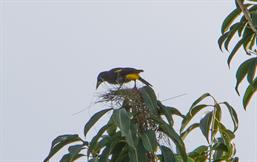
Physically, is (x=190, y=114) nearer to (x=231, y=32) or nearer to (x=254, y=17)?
(x=231, y=32)

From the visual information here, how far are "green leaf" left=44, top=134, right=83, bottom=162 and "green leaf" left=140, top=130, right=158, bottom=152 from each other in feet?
1.63

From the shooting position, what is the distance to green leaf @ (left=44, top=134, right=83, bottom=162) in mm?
3533

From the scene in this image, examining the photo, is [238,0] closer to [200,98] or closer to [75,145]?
[200,98]

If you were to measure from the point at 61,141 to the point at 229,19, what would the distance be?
4.04 feet

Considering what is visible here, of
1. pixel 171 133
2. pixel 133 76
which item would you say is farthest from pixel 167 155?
pixel 133 76

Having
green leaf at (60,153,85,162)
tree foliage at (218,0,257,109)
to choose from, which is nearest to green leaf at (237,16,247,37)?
tree foliage at (218,0,257,109)

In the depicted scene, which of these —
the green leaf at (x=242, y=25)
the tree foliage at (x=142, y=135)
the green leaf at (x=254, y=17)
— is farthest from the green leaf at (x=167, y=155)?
the green leaf at (x=242, y=25)

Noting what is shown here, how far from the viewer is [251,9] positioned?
3.80 meters

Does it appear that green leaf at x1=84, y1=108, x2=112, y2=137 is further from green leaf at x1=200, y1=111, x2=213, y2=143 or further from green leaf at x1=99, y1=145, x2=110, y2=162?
green leaf at x1=200, y1=111, x2=213, y2=143

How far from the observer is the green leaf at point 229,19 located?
3.99m

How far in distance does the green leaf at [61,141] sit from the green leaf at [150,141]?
0.50m

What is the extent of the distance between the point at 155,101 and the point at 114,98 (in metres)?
0.25

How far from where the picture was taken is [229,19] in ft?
13.1

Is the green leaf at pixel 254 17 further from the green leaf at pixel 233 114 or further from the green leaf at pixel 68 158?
the green leaf at pixel 68 158
